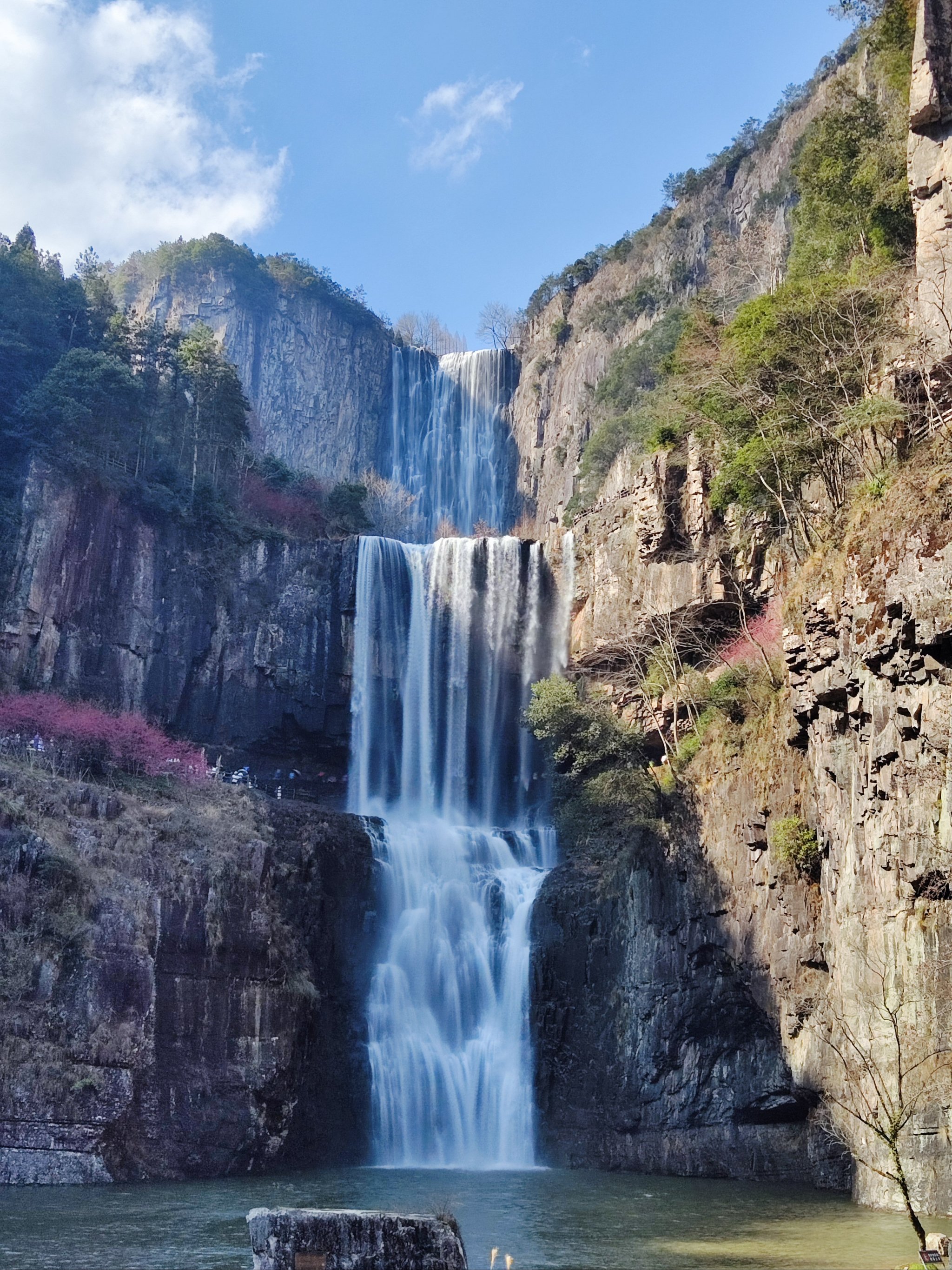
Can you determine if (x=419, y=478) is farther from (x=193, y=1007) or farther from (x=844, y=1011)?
(x=844, y=1011)

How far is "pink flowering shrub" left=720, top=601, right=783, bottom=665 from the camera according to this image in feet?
99.9

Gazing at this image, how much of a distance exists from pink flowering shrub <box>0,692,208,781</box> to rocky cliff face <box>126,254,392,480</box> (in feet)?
95.8

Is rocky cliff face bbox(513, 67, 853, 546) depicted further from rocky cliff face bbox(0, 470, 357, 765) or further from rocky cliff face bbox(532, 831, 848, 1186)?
rocky cliff face bbox(532, 831, 848, 1186)

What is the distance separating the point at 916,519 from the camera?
22.6 metres

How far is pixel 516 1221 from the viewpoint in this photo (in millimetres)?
19000

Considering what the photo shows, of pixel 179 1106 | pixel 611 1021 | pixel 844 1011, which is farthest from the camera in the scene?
pixel 611 1021

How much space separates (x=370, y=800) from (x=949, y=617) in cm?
2219

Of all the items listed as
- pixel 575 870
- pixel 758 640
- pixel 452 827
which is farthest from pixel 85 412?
pixel 758 640

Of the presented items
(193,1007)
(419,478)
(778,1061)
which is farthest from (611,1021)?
(419,478)

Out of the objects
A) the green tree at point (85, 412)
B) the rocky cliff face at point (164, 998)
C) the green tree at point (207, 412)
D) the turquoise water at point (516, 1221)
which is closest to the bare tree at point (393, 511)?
the green tree at point (207, 412)

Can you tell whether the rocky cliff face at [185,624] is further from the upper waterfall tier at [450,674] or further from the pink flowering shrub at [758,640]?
the pink flowering shrub at [758,640]

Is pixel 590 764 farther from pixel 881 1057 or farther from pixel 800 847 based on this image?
pixel 881 1057

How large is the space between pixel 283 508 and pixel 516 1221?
3373cm

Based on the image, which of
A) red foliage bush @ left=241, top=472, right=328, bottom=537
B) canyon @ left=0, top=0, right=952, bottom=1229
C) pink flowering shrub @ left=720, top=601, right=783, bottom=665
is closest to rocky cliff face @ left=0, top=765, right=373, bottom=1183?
canyon @ left=0, top=0, right=952, bottom=1229
